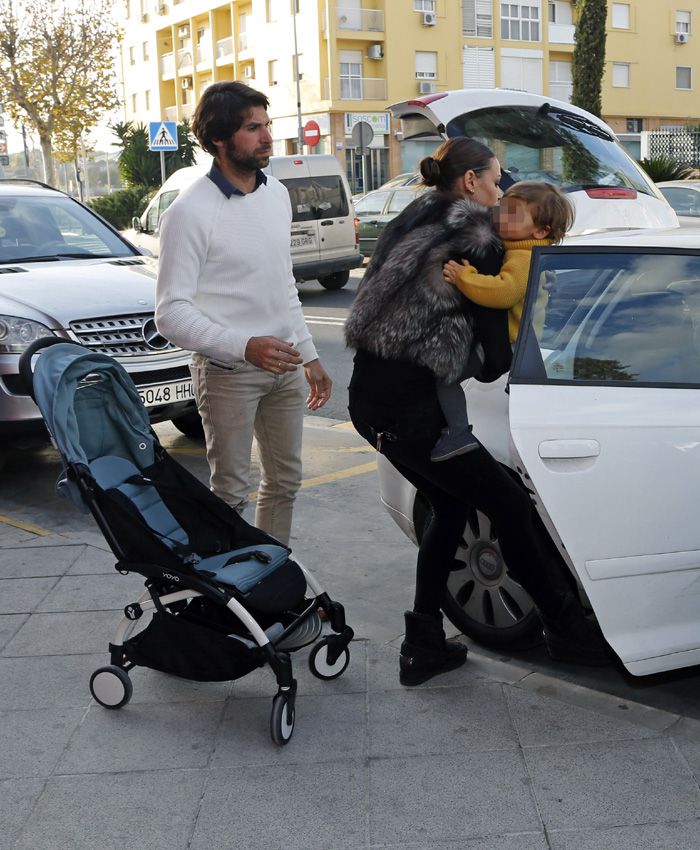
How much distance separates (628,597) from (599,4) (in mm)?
33039

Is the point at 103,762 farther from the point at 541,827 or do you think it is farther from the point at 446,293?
the point at 446,293

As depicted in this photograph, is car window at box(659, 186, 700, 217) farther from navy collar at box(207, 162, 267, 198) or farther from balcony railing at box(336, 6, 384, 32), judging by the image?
balcony railing at box(336, 6, 384, 32)

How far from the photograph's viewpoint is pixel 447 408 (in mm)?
3389

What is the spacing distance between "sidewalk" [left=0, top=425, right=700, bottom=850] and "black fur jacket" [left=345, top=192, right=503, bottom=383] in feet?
3.59

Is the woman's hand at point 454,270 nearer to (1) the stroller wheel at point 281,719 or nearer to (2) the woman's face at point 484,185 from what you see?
(2) the woman's face at point 484,185

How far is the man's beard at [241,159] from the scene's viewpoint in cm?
374

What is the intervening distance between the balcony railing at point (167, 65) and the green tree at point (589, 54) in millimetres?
33798

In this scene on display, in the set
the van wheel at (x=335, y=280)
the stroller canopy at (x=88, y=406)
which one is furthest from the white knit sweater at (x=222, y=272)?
the van wheel at (x=335, y=280)

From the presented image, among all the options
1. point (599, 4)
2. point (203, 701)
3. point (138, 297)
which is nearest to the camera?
point (203, 701)

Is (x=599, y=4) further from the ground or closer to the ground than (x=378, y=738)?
further from the ground

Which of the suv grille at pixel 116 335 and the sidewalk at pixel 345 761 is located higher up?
the suv grille at pixel 116 335

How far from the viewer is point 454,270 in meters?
3.25

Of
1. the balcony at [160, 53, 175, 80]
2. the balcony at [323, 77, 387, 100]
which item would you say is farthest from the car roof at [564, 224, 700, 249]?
the balcony at [160, 53, 175, 80]

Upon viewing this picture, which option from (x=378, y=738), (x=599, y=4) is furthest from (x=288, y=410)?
(x=599, y=4)
